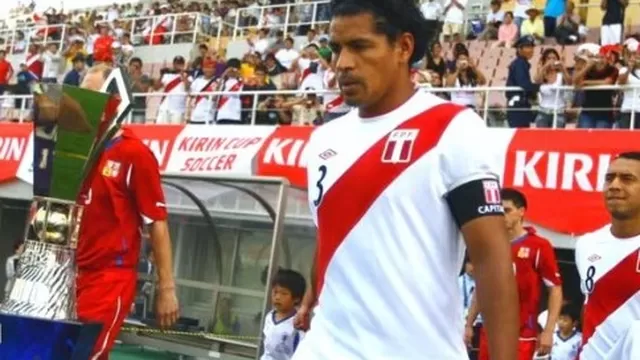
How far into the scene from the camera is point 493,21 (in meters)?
18.3

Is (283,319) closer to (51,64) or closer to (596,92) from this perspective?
(596,92)

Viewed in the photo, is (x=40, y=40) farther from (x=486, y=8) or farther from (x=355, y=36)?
(x=355, y=36)

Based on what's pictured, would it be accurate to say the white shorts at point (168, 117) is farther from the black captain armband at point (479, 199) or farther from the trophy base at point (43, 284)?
the black captain armband at point (479, 199)

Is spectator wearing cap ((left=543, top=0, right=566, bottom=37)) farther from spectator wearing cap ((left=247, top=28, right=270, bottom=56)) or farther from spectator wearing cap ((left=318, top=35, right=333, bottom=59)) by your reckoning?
spectator wearing cap ((left=247, top=28, right=270, bottom=56))

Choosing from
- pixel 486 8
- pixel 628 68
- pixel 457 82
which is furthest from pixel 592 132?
pixel 486 8

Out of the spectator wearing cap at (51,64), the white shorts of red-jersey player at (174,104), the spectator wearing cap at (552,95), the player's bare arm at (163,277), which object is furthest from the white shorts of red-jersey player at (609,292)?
the spectator wearing cap at (51,64)

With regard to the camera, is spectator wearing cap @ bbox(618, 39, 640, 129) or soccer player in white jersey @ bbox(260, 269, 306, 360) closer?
soccer player in white jersey @ bbox(260, 269, 306, 360)

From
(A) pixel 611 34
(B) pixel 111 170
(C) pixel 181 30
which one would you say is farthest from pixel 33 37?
(B) pixel 111 170

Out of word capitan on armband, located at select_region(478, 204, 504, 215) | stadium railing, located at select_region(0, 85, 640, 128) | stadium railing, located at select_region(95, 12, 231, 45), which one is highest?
stadium railing, located at select_region(95, 12, 231, 45)

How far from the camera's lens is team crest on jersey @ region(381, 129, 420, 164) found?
291 centimetres

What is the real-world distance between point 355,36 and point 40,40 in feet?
86.6

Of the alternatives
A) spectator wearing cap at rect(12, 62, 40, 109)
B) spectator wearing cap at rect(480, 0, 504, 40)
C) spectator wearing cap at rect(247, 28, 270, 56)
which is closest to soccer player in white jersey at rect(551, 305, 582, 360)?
spectator wearing cap at rect(480, 0, 504, 40)

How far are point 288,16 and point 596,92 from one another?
1187 cm

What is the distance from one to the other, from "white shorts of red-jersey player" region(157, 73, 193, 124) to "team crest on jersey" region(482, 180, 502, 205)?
14.2 meters
